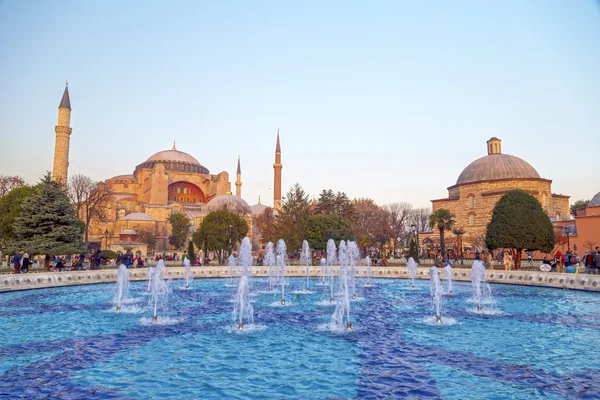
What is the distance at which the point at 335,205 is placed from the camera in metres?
36.8

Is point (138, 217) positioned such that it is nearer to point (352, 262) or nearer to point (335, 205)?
point (335, 205)

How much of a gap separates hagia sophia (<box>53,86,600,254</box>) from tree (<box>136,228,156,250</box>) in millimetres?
644

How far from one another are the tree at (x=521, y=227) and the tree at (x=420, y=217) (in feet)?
90.2

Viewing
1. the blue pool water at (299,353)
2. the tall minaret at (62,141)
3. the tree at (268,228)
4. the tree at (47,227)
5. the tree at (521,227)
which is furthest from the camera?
the tall minaret at (62,141)

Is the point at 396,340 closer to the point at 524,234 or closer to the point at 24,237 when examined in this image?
the point at 524,234

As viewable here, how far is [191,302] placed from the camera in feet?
39.0

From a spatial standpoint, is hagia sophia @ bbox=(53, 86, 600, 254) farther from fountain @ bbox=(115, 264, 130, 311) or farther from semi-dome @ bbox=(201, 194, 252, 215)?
fountain @ bbox=(115, 264, 130, 311)

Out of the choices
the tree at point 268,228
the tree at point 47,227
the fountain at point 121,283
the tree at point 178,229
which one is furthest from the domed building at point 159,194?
the fountain at point 121,283

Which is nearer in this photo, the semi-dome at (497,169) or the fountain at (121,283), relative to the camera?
the fountain at (121,283)

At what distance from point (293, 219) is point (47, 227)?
51.6 feet

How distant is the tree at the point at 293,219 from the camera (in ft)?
93.5

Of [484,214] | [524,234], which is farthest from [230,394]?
[484,214]

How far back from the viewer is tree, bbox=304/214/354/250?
92.5 feet

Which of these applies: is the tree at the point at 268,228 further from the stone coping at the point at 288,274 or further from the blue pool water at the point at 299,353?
the blue pool water at the point at 299,353
